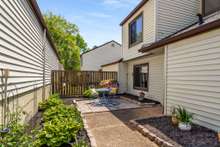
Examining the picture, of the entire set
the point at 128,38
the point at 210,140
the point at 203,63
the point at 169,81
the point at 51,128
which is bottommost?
the point at 210,140

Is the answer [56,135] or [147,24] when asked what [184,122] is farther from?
[147,24]

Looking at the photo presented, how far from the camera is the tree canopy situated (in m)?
28.8

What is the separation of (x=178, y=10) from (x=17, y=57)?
26.2 feet

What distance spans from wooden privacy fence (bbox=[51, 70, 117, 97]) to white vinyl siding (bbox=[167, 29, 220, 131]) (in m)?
7.76

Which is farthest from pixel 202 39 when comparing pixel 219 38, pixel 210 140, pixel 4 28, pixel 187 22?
pixel 187 22

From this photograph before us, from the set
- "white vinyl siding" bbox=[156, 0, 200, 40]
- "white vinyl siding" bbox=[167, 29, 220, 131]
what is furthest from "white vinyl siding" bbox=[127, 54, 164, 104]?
"white vinyl siding" bbox=[167, 29, 220, 131]

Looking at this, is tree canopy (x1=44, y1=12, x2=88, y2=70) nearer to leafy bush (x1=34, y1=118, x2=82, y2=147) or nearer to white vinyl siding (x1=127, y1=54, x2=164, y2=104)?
white vinyl siding (x1=127, y1=54, x2=164, y2=104)

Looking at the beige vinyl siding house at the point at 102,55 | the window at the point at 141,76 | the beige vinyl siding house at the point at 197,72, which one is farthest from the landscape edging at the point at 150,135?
the beige vinyl siding house at the point at 102,55

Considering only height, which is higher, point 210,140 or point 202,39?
point 202,39

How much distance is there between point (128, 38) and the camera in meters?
12.1

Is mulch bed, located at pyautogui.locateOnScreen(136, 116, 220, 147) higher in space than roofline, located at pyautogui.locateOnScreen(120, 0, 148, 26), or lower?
lower

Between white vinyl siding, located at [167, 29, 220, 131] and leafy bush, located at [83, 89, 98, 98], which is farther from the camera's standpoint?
leafy bush, located at [83, 89, 98, 98]

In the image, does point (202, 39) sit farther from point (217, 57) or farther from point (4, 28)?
point (4, 28)

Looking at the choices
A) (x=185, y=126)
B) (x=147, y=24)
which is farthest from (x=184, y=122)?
(x=147, y=24)
